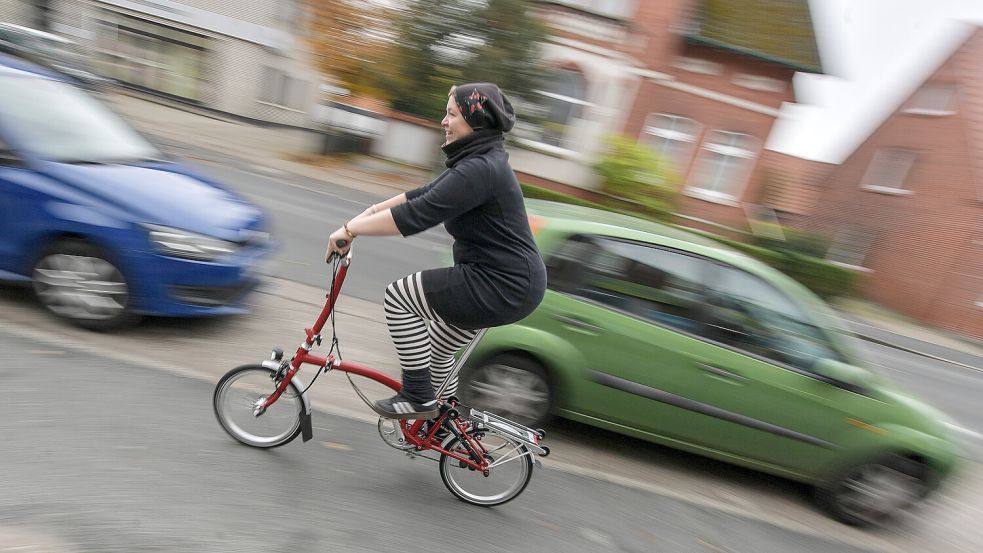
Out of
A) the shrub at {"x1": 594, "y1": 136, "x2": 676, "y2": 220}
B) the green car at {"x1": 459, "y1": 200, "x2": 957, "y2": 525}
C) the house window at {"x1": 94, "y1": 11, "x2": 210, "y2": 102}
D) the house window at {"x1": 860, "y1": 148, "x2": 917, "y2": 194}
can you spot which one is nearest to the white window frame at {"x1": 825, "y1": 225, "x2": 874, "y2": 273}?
the house window at {"x1": 860, "y1": 148, "x2": 917, "y2": 194}

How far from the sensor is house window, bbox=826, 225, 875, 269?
2462 centimetres

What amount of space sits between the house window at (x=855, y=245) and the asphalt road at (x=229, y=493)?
76.6ft

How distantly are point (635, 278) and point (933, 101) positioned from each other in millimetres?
25675

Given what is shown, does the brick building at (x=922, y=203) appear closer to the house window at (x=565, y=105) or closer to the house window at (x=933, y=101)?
the house window at (x=933, y=101)

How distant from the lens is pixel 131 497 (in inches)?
120

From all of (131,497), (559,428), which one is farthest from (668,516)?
(131,497)

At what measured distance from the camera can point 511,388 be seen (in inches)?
181

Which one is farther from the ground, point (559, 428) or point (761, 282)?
point (761, 282)

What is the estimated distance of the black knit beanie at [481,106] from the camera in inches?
113

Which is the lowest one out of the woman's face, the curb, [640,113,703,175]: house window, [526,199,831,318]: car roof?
the curb

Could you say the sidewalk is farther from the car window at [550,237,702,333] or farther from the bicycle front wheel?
the bicycle front wheel

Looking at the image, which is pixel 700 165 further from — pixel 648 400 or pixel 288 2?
pixel 648 400

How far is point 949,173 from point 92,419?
25.9 meters

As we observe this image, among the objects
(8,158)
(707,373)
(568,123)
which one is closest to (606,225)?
(707,373)
